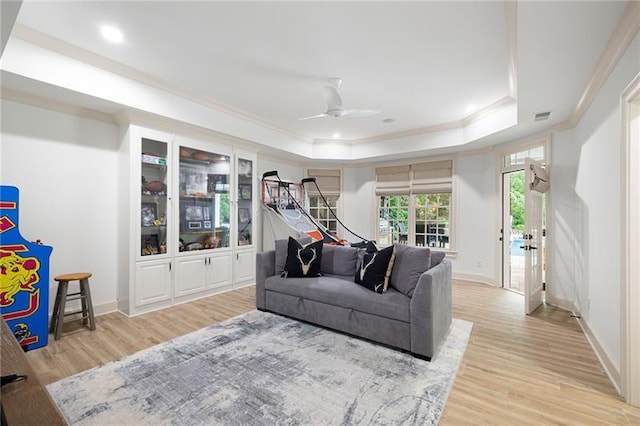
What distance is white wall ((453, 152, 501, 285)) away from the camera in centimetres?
518

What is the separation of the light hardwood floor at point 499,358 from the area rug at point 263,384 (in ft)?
0.62

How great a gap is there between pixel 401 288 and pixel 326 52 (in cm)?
245

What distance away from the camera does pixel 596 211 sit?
287 cm

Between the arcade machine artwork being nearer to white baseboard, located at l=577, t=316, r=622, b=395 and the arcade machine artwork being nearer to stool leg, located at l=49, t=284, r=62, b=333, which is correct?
stool leg, located at l=49, t=284, r=62, b=333

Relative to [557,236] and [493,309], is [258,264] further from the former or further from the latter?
[557,236]

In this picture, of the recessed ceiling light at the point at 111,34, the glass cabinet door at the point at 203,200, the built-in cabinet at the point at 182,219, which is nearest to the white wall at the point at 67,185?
the built-in cabinet at the point at 182,219

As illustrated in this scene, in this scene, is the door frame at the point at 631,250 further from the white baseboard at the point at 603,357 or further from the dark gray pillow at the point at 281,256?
the dark gray pillow at the point at 281,256

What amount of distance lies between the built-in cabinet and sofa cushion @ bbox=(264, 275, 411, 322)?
1303 mm

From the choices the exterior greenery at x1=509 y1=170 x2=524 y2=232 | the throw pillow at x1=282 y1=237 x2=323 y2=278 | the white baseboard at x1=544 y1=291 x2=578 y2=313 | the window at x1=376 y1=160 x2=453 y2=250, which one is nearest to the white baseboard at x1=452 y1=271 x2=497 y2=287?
the window at x1=376 y1=160 x2=453 y2=250

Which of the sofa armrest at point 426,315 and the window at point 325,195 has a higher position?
the window at point 325,195

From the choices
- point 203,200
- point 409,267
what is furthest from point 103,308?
point 409,267

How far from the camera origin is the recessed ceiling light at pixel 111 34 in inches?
100

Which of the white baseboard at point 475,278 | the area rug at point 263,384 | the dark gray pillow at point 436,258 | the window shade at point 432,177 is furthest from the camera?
the window shade at point 432,177

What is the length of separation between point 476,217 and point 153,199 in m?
5.33
